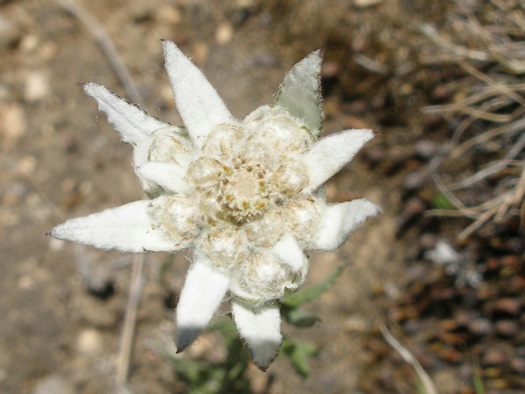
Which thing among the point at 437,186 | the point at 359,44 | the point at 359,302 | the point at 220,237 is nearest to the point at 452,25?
the point at 359,44

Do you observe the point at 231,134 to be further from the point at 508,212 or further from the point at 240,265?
the point at 508,212

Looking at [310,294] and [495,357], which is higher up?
[310,294]

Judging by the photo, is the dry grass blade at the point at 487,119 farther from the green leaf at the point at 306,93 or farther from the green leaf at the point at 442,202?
the green leaf at the point at 306,93

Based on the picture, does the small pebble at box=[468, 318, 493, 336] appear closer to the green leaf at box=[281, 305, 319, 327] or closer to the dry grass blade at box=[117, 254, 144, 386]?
the green leaf at box=[281, 305, 319, 327]

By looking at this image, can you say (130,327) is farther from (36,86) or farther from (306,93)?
(306,93)

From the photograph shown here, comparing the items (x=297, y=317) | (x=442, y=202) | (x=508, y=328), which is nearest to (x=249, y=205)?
(x=297, y=317)

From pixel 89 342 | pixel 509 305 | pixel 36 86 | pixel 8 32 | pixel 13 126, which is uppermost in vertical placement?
pixel 8 32

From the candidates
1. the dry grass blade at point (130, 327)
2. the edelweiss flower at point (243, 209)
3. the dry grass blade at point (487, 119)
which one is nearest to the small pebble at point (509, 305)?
the dry grass blade at point (487, 119)
